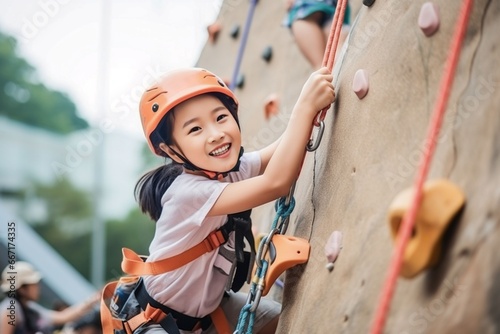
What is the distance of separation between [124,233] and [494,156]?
25853mm

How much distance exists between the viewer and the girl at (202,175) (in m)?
2.10

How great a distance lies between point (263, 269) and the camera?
2115 mm

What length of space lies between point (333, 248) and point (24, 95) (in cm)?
2583

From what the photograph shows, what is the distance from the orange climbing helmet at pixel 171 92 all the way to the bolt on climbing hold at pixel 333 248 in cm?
58

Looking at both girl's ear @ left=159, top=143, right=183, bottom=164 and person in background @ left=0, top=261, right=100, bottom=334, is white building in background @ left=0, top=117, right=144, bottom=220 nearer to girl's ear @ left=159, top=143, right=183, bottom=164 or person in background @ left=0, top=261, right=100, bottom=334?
person in background @ left=0, top=261, right=100, bottom=334

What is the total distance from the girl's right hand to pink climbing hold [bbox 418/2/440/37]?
0.37 meters

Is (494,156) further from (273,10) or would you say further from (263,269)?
(273,10)

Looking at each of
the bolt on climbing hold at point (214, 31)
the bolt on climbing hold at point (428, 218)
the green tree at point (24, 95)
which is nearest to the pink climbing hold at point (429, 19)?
the bolt on climbing hold at point (428, 218)

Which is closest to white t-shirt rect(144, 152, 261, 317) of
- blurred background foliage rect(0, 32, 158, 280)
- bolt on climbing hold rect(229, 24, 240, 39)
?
bolt on climbing hold rect(229, 24, 240, 39)

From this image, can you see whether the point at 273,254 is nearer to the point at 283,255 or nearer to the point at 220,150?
the point at 283,255

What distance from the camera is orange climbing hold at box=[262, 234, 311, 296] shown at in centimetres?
210

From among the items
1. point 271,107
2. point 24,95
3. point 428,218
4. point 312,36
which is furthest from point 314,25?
A: point 24,95

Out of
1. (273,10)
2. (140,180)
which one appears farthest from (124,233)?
(140,180)

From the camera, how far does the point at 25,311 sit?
4.70 m
